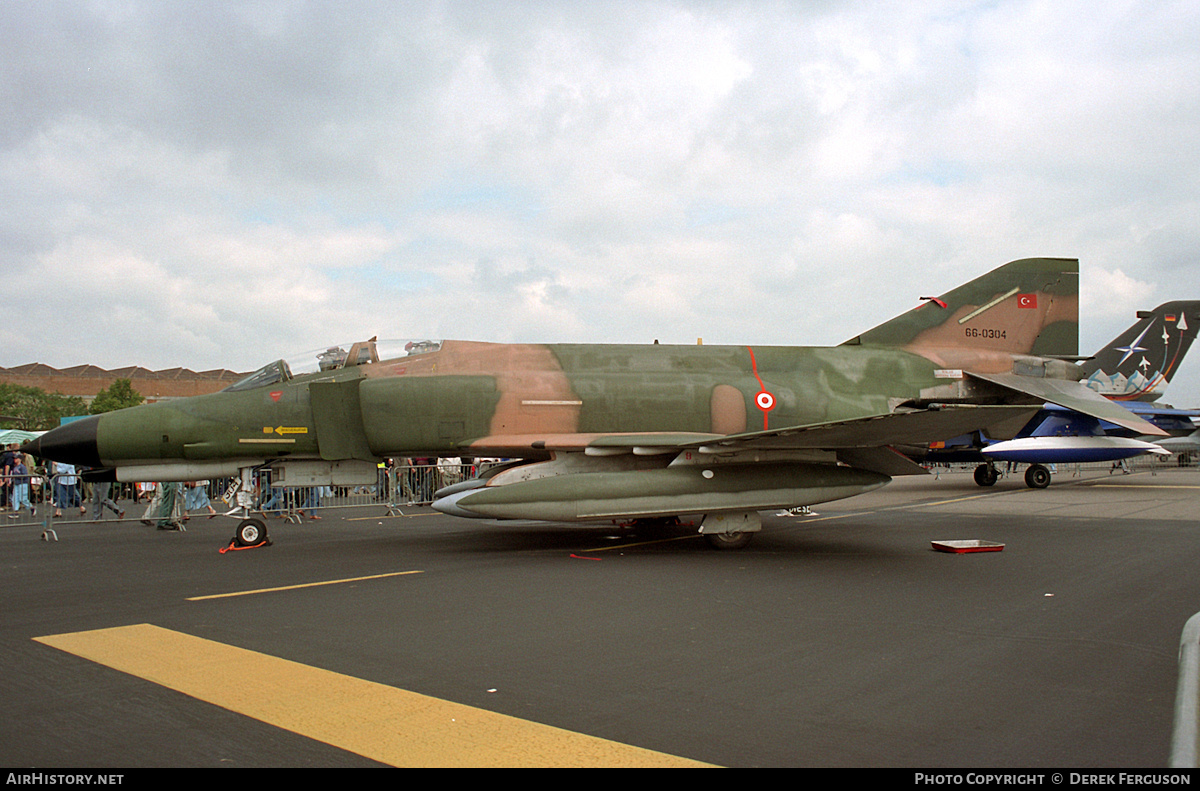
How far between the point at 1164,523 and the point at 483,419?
1118 centimetres

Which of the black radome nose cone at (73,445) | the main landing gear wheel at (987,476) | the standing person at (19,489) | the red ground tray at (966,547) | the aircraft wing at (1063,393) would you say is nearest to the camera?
the red ground tray at (966,547)

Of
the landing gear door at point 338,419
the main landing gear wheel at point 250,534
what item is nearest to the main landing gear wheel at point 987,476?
the landing gear door at point 338,419

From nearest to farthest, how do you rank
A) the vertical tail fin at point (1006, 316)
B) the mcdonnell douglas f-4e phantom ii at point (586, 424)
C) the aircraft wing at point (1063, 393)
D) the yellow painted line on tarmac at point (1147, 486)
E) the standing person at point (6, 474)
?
the mcdonnell douglas f-4e phantom ii at point (586, 424) → the aircraft wing at point (1063, 393) → the vertical tail fin at point (1006, 316) → the standing person at point (6, 474) → the yellow painted line on tarmac at point (1147, 486)

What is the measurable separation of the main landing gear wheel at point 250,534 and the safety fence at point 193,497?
9.09 ft

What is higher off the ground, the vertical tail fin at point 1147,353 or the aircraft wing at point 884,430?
the vertical tail fin at point 1147,353

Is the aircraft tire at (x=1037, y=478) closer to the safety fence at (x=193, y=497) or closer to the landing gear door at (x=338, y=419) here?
the safety fence at (x=193, y=497)

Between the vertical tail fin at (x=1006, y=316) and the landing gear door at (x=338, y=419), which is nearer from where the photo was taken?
the landing gear door at (x=338, y=419)

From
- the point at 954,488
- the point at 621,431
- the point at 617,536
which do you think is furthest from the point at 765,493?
the point at 954,488

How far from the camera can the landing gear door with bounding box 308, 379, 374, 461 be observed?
9.43 meters

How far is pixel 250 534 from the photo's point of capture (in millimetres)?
9711

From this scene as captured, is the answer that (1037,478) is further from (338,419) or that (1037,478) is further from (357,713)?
(357,713)

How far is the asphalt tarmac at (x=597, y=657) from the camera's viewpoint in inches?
120

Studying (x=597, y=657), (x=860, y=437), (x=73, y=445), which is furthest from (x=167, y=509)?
(x=860, y=437)

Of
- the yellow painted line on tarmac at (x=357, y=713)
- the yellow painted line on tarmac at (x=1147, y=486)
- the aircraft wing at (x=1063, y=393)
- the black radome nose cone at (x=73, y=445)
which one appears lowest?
the yellow painted line on tarmac at (x=1147, y=486)
